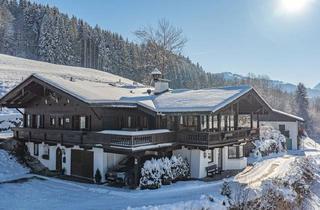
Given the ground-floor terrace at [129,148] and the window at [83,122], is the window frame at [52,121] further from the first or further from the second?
the window at [83,122]

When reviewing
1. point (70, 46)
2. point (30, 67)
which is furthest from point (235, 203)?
point (70, 46)

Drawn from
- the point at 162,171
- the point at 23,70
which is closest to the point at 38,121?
the point at 162,171

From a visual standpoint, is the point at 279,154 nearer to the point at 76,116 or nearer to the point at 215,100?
the point at 215,100

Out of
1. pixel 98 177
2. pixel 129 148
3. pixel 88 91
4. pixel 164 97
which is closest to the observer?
pixel 129 148

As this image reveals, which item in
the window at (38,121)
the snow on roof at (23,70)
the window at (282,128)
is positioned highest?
the snow on roof at (23,70)

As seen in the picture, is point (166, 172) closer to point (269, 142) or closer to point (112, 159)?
point (112, 159)

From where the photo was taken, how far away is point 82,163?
23828 mm

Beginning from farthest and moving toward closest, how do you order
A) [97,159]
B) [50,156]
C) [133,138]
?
[50,156], [97,159], [133,138]

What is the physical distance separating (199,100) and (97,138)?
739 cm

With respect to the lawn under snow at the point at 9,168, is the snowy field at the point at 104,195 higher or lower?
lower

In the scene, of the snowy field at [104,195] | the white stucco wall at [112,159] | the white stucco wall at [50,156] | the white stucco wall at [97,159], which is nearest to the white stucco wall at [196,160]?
the snowy field at [104,195]

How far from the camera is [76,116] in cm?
2462

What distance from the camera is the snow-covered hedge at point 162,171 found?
824 inches

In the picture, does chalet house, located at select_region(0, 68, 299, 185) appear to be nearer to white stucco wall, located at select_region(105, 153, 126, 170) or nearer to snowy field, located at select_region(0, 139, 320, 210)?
white stucco wall, located at select_region(105, 153, 126, 170)
